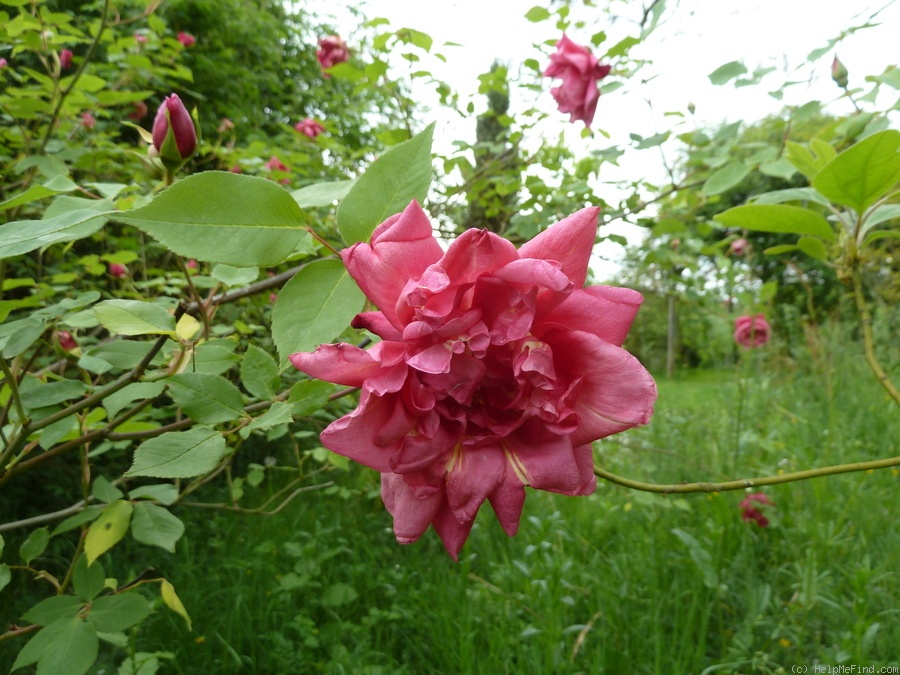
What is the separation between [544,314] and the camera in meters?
0.52

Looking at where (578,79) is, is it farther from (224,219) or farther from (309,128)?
(309,128)

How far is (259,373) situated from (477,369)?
0.92 ft

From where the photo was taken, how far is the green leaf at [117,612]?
36.8 inches

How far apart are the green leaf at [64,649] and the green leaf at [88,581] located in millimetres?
55

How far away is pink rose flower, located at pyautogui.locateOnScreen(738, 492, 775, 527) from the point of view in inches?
73.7

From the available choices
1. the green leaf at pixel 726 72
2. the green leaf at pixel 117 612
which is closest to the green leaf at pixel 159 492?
the green leaf at pixel 117 612

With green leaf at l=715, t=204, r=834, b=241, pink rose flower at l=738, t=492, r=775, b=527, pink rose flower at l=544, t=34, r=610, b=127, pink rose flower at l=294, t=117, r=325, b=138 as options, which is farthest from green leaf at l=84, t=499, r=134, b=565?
pink rose flower at l=294, t=117, r=325, b=138

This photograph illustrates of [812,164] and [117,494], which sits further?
[117,494]

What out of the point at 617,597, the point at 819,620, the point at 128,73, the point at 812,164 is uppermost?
the point at 128,73

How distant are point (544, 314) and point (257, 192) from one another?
275 millimetres

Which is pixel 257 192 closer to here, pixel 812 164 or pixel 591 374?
pixel 591 374

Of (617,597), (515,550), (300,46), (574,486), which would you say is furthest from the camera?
(300,46)

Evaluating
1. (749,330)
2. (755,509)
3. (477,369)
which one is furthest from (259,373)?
(749,330)

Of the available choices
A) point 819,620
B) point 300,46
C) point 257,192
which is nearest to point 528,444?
point 257,192
